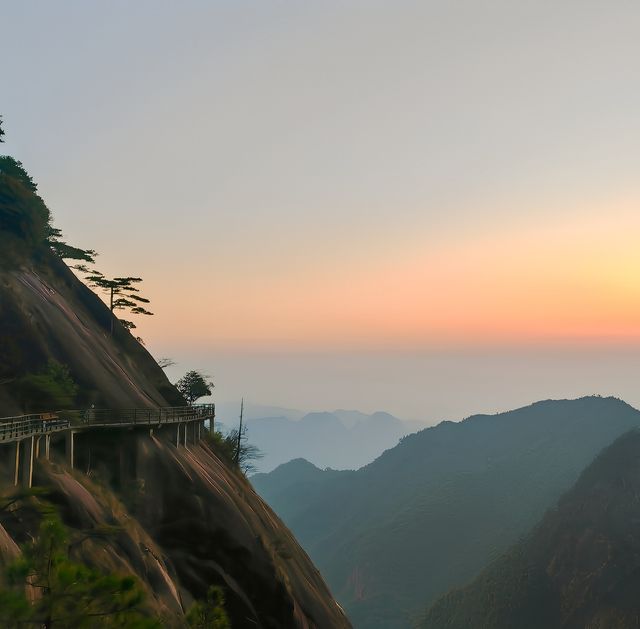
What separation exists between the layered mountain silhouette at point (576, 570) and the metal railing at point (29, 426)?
→ 11163cm

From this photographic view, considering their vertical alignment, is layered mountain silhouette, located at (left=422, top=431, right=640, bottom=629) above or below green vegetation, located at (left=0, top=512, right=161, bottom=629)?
below

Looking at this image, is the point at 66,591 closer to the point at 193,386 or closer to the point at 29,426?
the point at 29,426

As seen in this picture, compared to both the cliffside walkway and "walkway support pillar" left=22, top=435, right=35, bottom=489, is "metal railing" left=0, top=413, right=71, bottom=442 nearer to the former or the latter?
the cliffside walkway

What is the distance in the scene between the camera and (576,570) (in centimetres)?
12838

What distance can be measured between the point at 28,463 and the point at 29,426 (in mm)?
1970

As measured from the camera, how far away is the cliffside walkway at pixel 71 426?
3098 cm

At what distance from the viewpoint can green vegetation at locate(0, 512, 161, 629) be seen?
15.6m

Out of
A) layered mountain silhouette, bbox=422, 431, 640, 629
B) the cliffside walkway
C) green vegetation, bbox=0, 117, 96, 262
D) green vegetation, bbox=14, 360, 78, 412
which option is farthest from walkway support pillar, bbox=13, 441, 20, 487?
layered mountain silhouette, bbox=422, 431, 640, 629

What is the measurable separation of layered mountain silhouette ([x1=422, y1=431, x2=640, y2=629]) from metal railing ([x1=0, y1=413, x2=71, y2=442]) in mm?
111627

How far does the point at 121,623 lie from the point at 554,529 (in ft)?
485

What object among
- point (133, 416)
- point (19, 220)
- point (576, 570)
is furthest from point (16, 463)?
point (576, 570)

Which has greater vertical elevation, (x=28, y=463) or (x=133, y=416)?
(x=133, y=416)

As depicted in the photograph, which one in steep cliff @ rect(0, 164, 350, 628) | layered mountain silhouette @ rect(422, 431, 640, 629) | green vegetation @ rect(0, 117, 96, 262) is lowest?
layered mountain silhouette @ rect(422, 431, 640, 629)

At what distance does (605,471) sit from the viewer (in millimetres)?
146750
